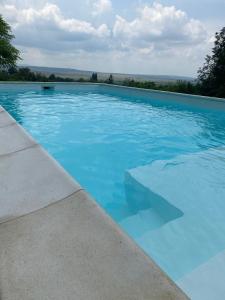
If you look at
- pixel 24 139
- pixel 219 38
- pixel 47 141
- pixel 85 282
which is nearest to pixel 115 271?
pixel 85 282

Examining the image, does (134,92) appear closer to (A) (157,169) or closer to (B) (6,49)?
(B) (6,49)

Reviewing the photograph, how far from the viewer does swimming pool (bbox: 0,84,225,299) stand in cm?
235

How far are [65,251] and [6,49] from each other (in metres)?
17.0

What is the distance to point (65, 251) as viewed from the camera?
1410 millimetres

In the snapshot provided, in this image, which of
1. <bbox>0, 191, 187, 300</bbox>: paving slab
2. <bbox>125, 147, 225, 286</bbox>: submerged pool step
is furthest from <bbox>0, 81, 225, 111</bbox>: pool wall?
<bbox>0, 191, 187, 300</bbox>: paving slab

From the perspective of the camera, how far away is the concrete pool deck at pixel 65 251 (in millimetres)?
1168

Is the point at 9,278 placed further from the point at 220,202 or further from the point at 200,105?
the point at 200,105

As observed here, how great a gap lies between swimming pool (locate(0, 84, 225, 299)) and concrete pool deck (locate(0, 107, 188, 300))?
2.66 feet

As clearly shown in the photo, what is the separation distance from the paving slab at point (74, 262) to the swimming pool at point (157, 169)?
0.81m

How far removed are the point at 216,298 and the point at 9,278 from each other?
1390 millimetres

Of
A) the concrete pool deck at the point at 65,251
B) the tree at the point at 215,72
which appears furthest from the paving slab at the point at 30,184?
→ the tree at the point at 215,72

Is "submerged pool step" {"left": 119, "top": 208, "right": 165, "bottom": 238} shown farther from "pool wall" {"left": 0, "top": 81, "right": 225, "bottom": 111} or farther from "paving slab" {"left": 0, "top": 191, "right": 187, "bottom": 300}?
"pool wall" {"left": 0, "top": 81, "right": 225, "bottom": 111}

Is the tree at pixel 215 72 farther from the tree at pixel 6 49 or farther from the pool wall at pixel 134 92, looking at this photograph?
the tree at pixel 6 49

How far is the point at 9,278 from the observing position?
1.25 meters
